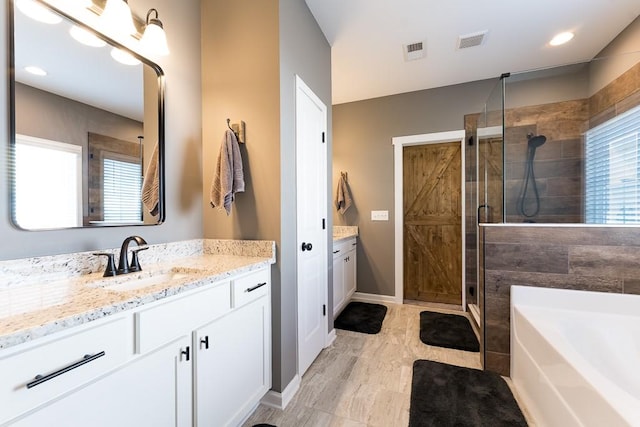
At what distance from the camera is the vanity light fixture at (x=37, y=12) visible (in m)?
1.05

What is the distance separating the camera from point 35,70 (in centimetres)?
109

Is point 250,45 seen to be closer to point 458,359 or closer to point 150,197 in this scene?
point 150,197

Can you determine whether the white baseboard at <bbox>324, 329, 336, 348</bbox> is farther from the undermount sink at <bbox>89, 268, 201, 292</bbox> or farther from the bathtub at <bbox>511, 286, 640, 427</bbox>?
the undermount sink at <bbox>89, 268, 201, 292</bbox>

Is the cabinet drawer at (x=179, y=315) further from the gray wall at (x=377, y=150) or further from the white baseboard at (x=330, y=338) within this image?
the gray wall at (x=377, y=150)

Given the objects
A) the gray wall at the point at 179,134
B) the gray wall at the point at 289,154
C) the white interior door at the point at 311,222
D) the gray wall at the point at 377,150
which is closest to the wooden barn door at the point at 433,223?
the gray wall at the point at 377,150

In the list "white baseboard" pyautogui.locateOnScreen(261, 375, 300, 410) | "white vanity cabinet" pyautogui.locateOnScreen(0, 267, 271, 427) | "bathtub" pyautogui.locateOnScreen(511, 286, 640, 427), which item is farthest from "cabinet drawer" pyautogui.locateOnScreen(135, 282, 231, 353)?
"bathtub" pyautogui.locateOnScreen(511, 286, 640, 427)

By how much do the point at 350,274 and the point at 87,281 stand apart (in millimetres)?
2684

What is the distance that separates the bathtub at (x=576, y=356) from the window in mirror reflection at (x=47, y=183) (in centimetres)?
219

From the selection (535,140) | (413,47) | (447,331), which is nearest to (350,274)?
(447,331)

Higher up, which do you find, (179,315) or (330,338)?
(179,315)

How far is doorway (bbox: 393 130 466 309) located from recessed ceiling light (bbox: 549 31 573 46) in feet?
3.88

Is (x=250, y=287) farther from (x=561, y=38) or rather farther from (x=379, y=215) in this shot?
(x=561, y=38)

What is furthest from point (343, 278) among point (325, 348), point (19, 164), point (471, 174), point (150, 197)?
point (19, 164)

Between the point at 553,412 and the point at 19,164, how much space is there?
2.57 metres
